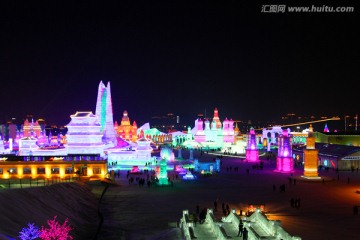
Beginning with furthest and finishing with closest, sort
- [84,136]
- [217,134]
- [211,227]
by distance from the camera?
[217,134]
[84,136]
[211,227]

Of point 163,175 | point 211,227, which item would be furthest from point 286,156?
point 211,227

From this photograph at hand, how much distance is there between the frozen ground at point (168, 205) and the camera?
23141 mm

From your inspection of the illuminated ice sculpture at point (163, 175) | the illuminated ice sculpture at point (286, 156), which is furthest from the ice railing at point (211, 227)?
the illuminated ice sculpture at point (286, 156)

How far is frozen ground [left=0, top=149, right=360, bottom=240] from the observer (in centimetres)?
2314

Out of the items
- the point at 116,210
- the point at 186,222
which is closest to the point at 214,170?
the point at 116,210

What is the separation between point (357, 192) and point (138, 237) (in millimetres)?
20997

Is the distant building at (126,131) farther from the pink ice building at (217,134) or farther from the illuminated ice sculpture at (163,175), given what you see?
the illuminated ice sculpture at (163,175)

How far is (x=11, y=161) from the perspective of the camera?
1804 inches

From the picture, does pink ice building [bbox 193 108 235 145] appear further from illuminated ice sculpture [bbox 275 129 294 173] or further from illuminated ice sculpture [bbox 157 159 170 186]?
illuminated ice sculpture [bbox 157 159 170 186]

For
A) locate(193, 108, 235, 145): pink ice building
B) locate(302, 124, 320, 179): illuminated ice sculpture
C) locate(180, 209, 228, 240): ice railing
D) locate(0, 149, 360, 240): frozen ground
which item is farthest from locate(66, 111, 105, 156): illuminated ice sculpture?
locate(193, 108, 235, 145): pink ice building

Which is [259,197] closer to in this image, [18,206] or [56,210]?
[56,210]

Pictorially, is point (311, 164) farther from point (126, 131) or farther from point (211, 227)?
point (126, 131)

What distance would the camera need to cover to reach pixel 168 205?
3161 centimetres

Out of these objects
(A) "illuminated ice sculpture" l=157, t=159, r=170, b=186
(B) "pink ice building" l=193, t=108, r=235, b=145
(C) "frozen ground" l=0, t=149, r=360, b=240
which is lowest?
(C) "frozen ground" l=0, t=149, r=360, b=240
